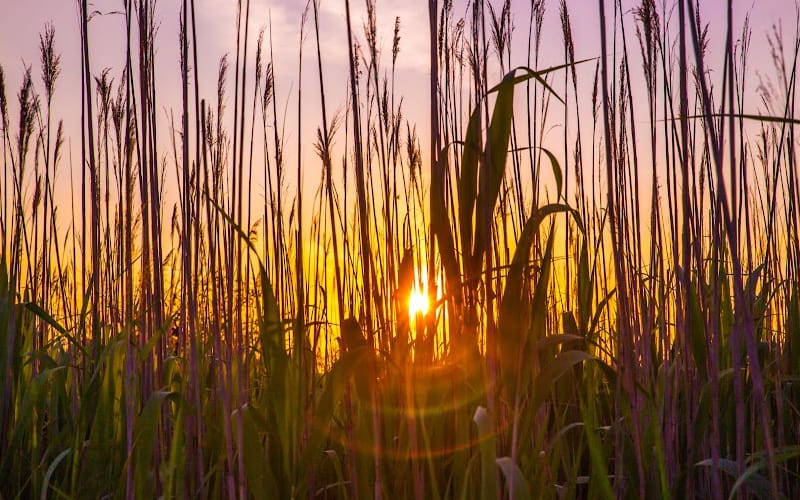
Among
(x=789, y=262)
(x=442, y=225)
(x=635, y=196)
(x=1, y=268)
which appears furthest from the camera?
(x=789, y=262)

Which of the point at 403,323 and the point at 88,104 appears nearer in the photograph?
the point at 403,323

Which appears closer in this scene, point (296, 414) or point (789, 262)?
point (296, 414)

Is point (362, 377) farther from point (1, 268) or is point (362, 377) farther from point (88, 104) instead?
point (1, 268)

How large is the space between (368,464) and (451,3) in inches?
36.9

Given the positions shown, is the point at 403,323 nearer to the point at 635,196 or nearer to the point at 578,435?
the point at 635,196

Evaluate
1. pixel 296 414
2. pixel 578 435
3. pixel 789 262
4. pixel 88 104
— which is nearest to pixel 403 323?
pixel 296 414

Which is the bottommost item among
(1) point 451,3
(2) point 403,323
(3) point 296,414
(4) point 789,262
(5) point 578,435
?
(5) point 578,435

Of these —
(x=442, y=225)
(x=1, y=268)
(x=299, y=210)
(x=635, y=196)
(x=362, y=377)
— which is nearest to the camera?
(x=442, y=225)

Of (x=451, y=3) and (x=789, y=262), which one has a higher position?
(x=451, y=3)

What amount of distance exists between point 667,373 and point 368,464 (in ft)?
1.89

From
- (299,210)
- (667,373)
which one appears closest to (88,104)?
(299,210)

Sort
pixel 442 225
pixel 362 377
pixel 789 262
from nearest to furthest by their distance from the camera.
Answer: pixel 442 225 < pixel 362 377 < pixel 789 262

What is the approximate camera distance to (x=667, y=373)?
51.9 inches

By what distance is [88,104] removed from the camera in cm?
132
